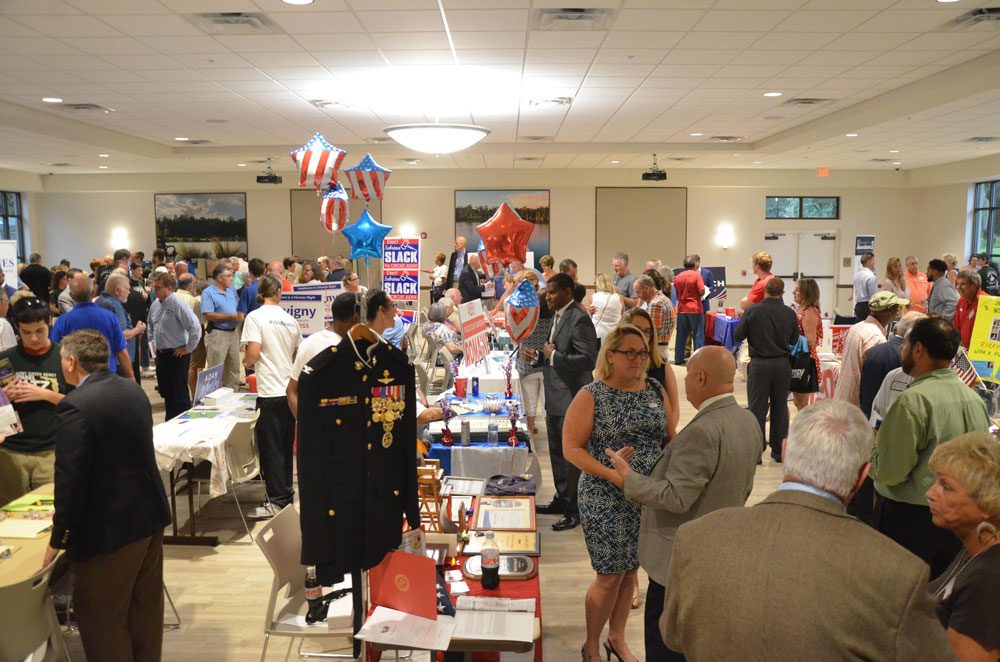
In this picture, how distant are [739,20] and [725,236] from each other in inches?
492

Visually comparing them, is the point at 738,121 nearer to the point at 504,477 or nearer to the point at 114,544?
the point at 504,477

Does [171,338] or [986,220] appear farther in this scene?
[986,220]

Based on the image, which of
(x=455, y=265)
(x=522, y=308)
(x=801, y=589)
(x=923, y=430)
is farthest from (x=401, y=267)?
(x=801, y=589)

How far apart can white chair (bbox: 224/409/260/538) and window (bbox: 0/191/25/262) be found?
1490 centimetres

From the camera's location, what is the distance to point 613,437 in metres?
3.29

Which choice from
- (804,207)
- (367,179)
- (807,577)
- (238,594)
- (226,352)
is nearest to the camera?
(807,577)

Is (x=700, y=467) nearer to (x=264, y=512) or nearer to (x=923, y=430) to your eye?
(x=923, y=430)

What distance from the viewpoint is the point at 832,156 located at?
14.0m

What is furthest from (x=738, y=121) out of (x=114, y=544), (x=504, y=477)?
(x=114, y=544)

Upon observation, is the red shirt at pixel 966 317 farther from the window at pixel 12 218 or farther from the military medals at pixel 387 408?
the window at pixel 12 218

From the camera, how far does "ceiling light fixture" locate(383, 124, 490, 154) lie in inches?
231

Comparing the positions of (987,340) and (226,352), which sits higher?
(987,340)

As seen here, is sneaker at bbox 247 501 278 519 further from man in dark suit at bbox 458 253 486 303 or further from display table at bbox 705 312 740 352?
display table at bbox 705 312 740 352

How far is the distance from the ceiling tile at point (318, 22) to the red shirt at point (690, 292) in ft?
25.0
